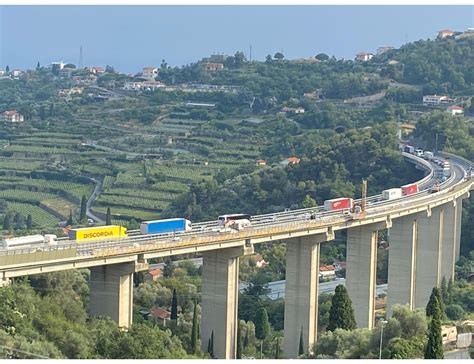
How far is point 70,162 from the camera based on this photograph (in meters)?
69.2

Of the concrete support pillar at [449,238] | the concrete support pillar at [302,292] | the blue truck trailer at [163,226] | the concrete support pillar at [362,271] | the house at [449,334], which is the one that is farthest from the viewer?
the concrete support pillar at [449,238]

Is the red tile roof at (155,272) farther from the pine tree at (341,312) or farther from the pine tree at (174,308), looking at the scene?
the pine tree at (341,312)

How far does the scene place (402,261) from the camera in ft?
120

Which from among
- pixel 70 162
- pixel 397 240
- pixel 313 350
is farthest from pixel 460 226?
pixel 70 162

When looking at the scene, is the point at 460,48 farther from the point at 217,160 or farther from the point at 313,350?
the point at 313,350

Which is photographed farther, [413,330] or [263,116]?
[263,116]

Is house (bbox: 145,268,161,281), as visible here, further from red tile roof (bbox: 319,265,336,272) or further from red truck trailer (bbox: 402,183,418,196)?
red truck trailer (bbox: 402,183,418,196)

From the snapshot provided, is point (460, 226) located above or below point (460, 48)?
below

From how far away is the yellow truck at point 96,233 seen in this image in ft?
82.8

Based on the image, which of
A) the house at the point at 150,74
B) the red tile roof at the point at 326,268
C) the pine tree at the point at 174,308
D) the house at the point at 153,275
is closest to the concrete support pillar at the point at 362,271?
the pine tree at the point at 174,308

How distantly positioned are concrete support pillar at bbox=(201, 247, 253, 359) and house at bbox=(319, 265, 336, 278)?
13.2 metres

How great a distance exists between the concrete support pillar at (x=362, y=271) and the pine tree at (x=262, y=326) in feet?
9.33

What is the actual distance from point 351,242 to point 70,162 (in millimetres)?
38329

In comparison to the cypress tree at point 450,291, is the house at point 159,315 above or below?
above
